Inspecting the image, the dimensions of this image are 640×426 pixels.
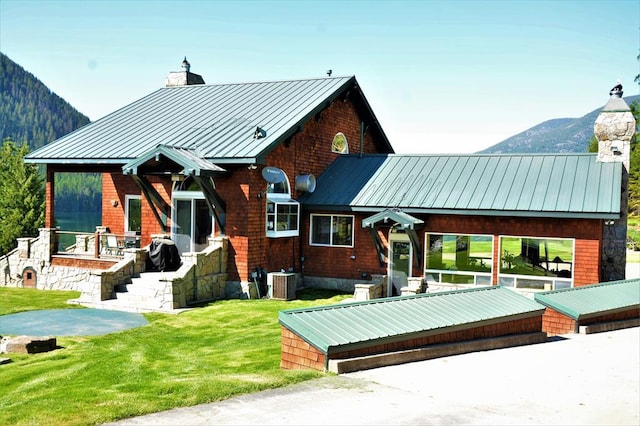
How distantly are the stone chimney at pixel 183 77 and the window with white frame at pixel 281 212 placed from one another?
975 centimetres

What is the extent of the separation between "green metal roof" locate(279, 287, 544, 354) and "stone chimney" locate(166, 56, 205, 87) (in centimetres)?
1805

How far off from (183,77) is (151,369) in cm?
1916

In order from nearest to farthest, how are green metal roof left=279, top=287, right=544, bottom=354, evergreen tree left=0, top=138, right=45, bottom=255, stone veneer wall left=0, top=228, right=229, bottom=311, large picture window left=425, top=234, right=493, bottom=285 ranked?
1. green metal roof left=279, top=287, right=544, bottom=354
2. stone veneer wall left=0, top=228, right=229, bottom=311
3. large picture window left=425, top=234, right=493, bottom=285
4. evergreen tree left=0, top=138, right=45, bottom=255

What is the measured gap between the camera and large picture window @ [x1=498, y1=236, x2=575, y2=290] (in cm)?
1847

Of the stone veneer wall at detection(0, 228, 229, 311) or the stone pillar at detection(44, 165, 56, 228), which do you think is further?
the stone pillar at detection(44, 165, 56, 228)

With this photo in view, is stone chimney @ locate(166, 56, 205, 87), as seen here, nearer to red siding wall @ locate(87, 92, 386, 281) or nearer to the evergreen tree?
red siding wall @ locate(87, 92, 386, 281)

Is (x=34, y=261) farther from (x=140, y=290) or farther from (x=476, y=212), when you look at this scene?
(x=476, y=212)

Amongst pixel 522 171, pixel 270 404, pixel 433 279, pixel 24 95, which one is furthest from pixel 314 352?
pixel 24 95

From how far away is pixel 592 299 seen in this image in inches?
619

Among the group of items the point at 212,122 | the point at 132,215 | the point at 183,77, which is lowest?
the point at 132,215

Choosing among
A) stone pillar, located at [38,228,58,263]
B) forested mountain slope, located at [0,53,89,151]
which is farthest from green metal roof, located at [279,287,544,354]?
forested mountain slope, located at [0,53,89,151]

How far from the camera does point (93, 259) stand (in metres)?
21.4

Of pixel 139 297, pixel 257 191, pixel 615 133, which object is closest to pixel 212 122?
pixel 257 191

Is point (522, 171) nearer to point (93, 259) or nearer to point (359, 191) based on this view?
point (359, 191)
